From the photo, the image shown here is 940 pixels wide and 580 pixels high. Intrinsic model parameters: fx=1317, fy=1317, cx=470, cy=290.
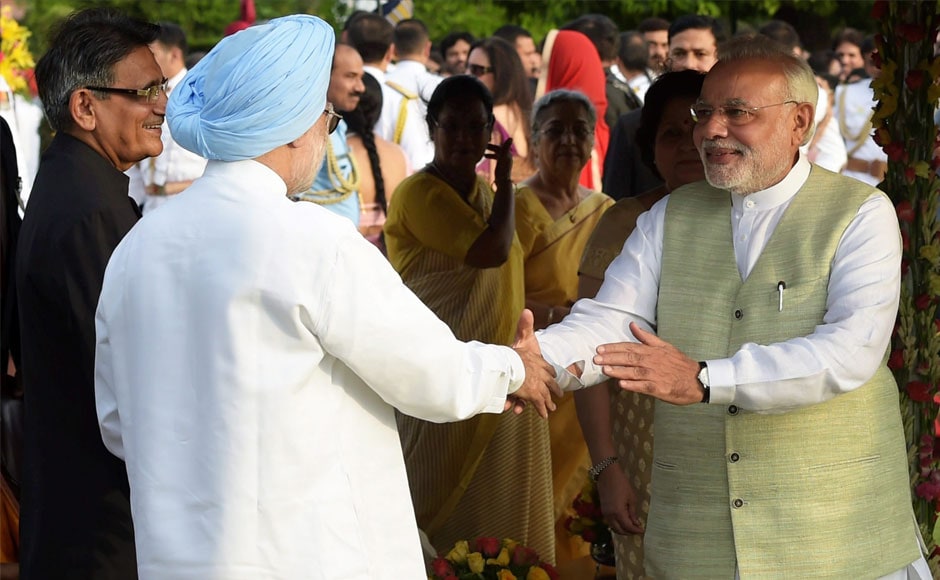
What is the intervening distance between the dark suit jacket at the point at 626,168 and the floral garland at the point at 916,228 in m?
Answer: 2.16

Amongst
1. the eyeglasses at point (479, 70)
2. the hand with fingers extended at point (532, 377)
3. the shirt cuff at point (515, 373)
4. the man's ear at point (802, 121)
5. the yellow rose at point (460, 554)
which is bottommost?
the yellow rose at point (460, 554)

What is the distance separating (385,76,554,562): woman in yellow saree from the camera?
5.60 metres

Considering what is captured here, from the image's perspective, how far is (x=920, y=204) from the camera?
4.23m

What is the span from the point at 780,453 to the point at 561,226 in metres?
2.72

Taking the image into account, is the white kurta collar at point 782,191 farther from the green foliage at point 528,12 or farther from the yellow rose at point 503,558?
the green foliage at point 528,12

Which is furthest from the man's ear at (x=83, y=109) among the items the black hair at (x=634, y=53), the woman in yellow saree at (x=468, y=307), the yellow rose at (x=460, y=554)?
the black hair at (x=634, y=53)

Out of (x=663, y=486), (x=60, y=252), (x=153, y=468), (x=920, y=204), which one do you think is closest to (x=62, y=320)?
(x=60, y=252)

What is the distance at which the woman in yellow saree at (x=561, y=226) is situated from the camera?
5766 mm

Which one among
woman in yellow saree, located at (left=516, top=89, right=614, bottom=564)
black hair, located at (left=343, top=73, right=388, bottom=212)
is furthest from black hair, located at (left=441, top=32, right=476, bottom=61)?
woman in yellow saree, located at (left=516, top=89, right=614, bottom=564)

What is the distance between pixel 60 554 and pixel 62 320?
0.56m

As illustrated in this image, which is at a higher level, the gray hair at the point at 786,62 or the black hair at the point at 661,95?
the gray hair at the point at 786,62

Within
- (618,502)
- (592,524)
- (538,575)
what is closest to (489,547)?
(538,575)

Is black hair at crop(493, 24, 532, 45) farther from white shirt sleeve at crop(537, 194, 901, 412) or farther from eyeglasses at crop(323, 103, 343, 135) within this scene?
eyeglasses at crop(323, 103, 343, 135)

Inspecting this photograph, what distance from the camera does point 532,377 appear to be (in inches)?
123
